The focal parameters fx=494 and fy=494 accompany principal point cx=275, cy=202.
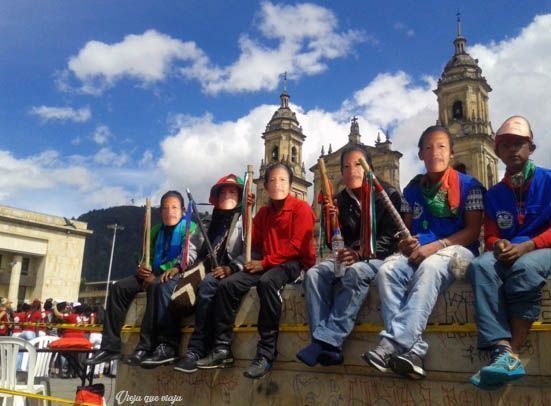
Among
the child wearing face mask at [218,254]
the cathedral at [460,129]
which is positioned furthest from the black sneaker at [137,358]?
the cathedral at [460,129]

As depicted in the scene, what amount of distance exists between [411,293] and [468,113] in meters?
43.0

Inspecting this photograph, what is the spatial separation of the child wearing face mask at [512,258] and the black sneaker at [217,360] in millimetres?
2241

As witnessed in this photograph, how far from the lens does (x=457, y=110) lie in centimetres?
4409

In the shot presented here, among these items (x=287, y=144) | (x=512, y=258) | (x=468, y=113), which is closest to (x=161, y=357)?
(x=512, y=258)

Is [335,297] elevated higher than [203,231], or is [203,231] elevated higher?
A: [203,231]

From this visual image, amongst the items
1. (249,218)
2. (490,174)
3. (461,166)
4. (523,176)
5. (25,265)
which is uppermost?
(461,166)

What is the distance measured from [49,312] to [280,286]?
1154 cm

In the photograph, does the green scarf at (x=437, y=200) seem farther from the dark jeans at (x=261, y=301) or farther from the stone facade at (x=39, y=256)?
the stone facade at (x=39, y=256)

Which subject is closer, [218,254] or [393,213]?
[393,213]

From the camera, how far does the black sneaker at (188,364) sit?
435 centimetres

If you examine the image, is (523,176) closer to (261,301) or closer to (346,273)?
(346,273)

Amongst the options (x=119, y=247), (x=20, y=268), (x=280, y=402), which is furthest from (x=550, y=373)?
(x=119, y=247)

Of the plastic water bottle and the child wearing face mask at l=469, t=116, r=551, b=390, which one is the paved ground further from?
the child wearing face mask at l=469, t=116, r=551, b=390

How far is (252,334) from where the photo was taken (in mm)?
4605
